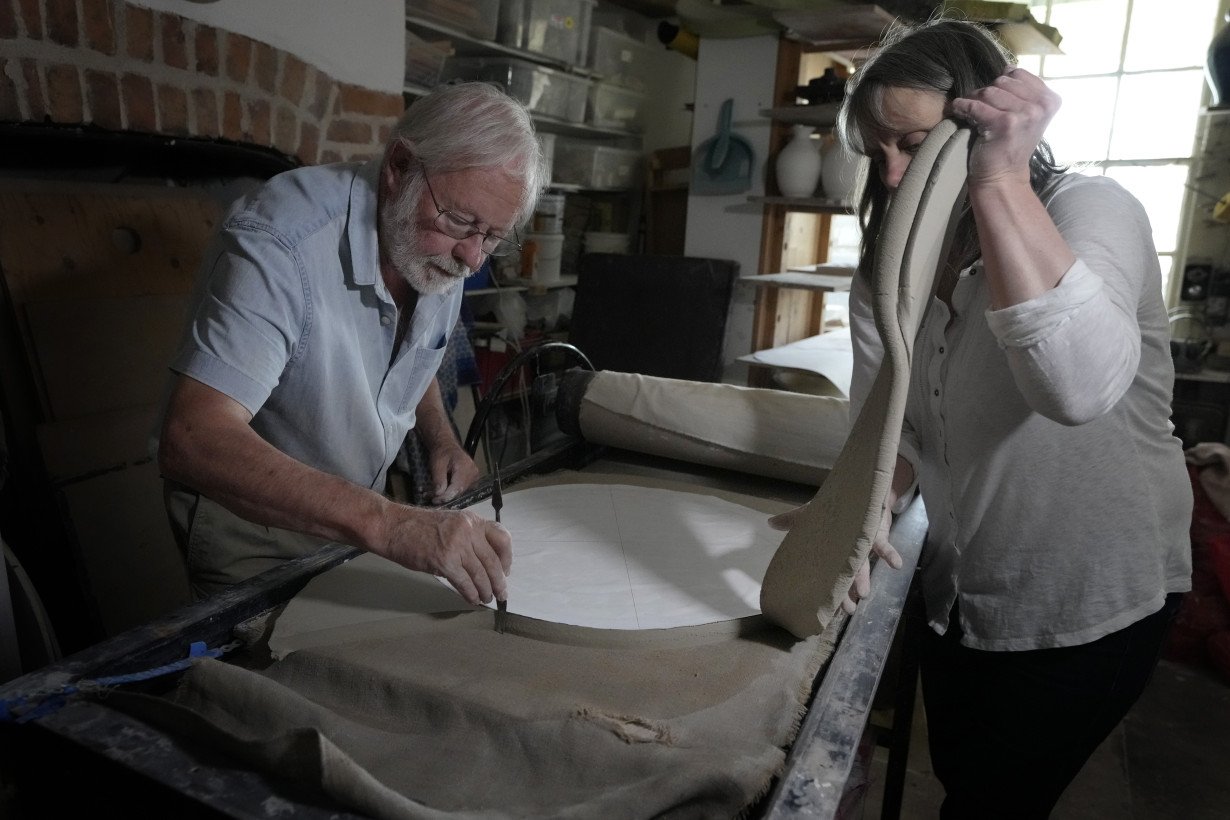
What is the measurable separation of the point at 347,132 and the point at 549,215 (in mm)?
1418

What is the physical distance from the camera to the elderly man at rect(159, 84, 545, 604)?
0.89m

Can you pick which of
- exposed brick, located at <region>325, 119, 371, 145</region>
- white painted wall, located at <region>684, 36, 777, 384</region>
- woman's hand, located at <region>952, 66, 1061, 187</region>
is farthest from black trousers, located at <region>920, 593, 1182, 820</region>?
white painted wall, located at <region>684, 36, 777, 384</region>

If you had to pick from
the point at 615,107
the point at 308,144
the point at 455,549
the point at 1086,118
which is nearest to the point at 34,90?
the point at 308,144

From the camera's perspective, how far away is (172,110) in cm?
184

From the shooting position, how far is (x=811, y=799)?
1.88ft

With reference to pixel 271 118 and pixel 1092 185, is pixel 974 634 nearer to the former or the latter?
pixel 1092 185

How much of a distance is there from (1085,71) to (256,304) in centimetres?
358

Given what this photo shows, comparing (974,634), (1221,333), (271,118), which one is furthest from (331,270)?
(1221,333)

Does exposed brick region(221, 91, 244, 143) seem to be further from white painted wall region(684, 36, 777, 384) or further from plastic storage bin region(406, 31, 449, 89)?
white painted wall region(684, 36, 777, 384)

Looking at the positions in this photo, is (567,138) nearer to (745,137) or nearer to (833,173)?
(745,137)

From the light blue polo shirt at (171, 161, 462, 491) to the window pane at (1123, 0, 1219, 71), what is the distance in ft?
10.6

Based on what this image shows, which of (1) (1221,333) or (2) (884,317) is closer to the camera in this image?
(2) (884,317)

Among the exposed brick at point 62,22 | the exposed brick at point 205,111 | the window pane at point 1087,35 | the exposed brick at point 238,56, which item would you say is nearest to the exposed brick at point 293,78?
the exposed brick at point 238,56

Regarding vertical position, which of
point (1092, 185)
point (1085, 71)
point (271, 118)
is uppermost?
point (1085, 71)
